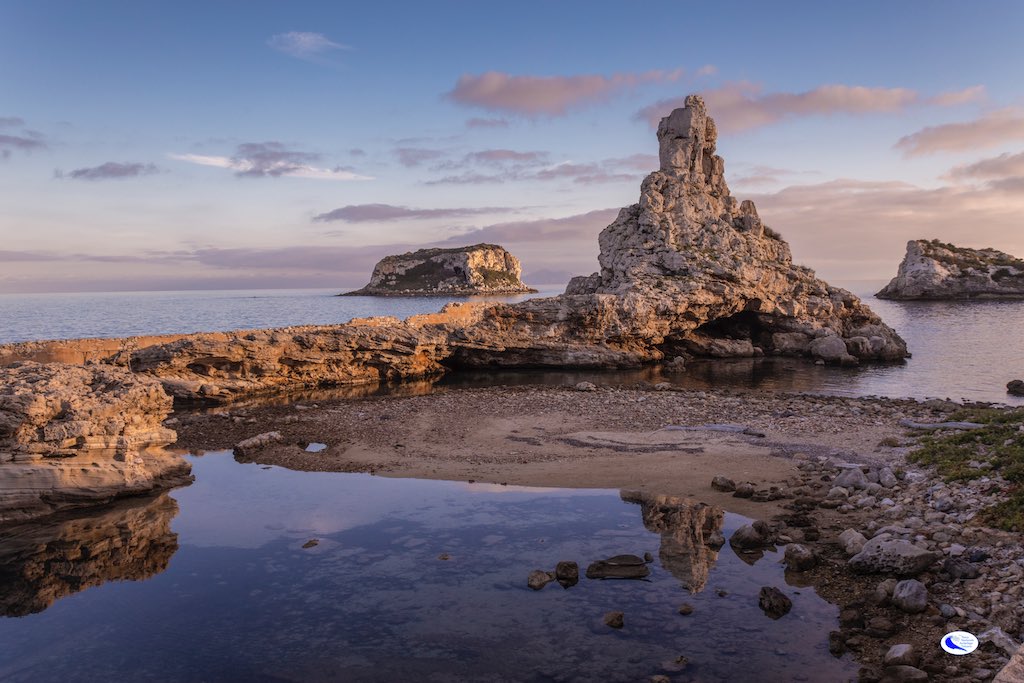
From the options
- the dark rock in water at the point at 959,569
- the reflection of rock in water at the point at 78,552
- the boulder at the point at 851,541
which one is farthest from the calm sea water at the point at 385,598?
the dark rock in water at the point at 959,569

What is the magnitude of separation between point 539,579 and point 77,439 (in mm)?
13787

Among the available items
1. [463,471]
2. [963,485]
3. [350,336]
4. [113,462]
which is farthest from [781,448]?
[350,336]

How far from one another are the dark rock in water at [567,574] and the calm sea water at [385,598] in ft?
0.64

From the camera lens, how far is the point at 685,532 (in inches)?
592

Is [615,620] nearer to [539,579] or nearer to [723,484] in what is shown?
[539,579]

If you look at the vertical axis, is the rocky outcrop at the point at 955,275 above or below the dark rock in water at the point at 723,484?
above

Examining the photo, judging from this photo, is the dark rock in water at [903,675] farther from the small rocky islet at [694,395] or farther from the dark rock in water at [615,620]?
the dark rock in water at [615,620]

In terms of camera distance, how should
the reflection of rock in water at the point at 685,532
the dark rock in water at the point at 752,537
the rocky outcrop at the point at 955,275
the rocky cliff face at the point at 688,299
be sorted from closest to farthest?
the reflection of rock in water at the point at 685,532 → the dark rock in water at the point at 752,537 → the rocky cliff face at the point at 688,299 → the rocky outcrop at the point at 955,275

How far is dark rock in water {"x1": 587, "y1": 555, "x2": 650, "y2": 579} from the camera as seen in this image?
1280cm

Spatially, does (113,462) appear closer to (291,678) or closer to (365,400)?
(291,678)

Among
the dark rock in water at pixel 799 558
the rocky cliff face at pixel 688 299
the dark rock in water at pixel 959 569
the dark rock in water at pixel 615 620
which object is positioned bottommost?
the dark rock in water at pixel 615 620

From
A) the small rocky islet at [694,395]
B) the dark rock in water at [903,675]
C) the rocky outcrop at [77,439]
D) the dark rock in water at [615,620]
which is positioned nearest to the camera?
the dark rock in water at [903,675]

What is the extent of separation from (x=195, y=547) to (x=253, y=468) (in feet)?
22.9

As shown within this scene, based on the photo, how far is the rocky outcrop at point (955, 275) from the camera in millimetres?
141000
